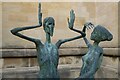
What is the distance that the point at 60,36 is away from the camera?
5.64 meters

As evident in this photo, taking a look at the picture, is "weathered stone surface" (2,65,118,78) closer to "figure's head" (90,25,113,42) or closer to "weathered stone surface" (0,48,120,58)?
"weathered stone surface" (0,48,120,58)

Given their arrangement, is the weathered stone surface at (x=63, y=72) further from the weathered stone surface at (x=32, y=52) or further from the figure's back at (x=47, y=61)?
the figure's back at (x=47, y=61)

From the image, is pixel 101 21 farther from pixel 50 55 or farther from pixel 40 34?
pixel 50 55

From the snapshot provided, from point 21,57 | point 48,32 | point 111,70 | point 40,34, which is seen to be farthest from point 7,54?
point 48,32

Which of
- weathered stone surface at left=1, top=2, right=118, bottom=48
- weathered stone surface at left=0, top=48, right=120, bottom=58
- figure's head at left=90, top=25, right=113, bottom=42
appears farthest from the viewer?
weathered stone surface at left=1, top=2, right=118, bottom=48

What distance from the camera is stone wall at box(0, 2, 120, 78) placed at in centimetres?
521

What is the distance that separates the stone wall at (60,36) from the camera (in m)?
5.21

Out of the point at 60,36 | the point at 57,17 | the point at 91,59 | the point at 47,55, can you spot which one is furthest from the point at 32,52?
the point at 91,59

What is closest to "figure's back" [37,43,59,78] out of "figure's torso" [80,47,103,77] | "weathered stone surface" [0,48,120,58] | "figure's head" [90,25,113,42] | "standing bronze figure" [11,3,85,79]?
"standing bronze figure" [11,3,85,79]

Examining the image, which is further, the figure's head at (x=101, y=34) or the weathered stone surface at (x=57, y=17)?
the weathered stone surface at (x=57, y=17)

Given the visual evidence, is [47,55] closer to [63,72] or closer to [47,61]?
[47,61]

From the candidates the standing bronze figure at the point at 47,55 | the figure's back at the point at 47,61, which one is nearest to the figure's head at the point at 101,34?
the standing bronze figure at the point at 47,55

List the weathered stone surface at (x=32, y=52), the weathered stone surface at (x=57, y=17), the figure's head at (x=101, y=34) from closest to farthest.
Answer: the figure's head at (x=101, y=34)
the weathered stone surface at (x=32, y=52)
the weathered stone surface at (x=57, y=17)

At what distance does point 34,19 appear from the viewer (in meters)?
5.50
